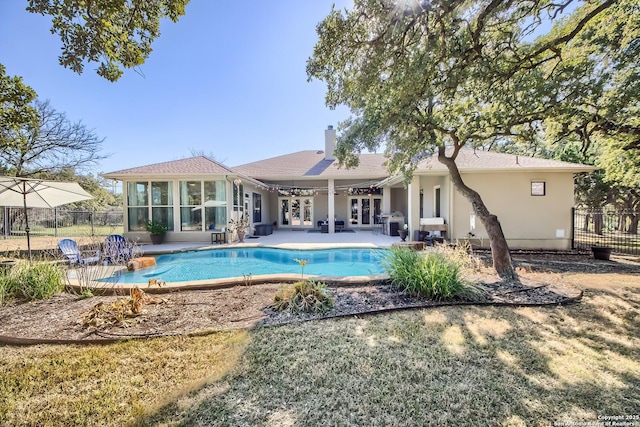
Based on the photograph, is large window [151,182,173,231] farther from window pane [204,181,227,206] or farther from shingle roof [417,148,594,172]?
shingle roof [417,148,594,172]

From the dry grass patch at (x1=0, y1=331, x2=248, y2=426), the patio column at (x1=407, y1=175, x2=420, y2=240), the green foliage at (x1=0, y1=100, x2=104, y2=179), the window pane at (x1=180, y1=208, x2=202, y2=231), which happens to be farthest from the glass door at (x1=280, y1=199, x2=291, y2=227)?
the dry grass patch at (x1=0, y1=331, x2=248, y2=426)

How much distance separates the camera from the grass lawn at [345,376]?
6.94ft

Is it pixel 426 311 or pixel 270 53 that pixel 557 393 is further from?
pixel 270 53

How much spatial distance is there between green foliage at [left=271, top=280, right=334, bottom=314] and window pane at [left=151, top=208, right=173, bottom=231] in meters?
10.7

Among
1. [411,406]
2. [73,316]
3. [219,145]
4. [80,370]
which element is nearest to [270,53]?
[73,316]

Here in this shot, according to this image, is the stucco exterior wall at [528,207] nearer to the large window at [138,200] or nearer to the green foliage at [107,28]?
the green foliage at [107,28]

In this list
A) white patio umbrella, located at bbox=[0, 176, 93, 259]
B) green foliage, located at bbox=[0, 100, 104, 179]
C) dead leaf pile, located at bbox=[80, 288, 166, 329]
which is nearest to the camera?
dead leaf pile, located at bbox=[80, 288, 166, 329]

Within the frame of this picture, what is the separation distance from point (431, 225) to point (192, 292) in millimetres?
9426

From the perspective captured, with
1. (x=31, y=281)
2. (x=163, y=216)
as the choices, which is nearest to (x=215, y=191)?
(x=163, y=216)

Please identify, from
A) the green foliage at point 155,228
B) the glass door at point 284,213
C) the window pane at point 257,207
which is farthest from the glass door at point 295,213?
the green foliage at point 155,228

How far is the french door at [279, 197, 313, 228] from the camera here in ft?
64.1

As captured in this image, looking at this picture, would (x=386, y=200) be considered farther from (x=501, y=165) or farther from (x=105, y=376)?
(x=105, y=376)

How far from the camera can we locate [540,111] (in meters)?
6.18

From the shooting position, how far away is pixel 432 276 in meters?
4.71
